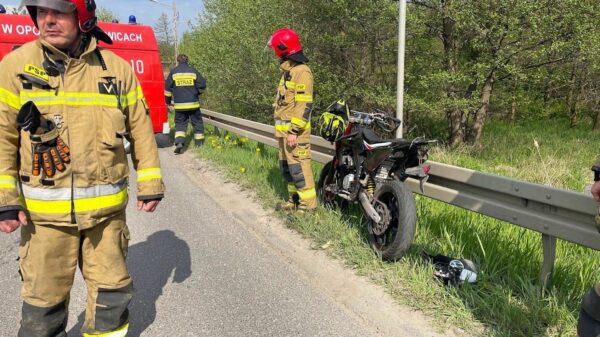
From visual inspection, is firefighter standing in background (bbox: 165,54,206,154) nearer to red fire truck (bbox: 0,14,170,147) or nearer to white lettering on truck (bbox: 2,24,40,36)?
red fire truck (bbox: 0,14,170,147)

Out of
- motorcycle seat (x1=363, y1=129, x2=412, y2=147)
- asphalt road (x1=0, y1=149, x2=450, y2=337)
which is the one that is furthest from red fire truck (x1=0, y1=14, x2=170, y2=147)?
motorcycle seat (x1=363, y1=129, x2=412, y2=147)

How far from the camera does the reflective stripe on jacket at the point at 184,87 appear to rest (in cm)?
1016

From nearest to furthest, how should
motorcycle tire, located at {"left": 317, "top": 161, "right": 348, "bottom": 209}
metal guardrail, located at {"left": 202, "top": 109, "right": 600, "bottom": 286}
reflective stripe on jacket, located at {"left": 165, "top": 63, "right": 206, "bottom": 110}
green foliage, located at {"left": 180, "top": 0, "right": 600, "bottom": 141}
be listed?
metal guardrail, located at {"left": 202, "top": 109, "right": 600, "bottom": 286} < motorcycle tire, located at {"left": 317, "top": 161, "right": 348, "bottom": 209} < green foliage, located at {"left": 180, "top": 0, "right": 600, "bottom": 141} < reflective stripe on jacket, located at {"left": 165, "top": 63, "right": 206, "bottom": 110}

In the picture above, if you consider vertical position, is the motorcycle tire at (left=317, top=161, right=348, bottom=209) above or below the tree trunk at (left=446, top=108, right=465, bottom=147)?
above

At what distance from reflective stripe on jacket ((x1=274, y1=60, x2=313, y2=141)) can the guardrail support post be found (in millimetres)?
2675

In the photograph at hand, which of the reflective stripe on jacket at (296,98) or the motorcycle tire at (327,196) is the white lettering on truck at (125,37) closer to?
the reflective stripe on jacket at (296,98)

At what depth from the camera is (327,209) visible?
5234 mm

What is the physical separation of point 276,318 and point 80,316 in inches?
53.5

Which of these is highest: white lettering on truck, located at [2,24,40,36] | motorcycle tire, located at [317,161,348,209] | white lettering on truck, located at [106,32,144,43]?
white lettering on truck, located at [2,24,40,36]

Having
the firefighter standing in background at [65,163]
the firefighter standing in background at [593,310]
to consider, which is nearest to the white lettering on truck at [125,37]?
the firefighter standing in background at [65,163]

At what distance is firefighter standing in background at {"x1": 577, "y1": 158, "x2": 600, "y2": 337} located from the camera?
1.93 m

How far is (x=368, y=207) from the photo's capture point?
165 inches

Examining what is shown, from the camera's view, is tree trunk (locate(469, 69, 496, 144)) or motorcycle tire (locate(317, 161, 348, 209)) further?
tree trunk (locate(469, 69, 496, 144))

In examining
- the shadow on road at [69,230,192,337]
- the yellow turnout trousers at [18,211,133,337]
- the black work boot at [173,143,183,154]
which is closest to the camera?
the yellow turnout trousers at [18,211,133,337]
